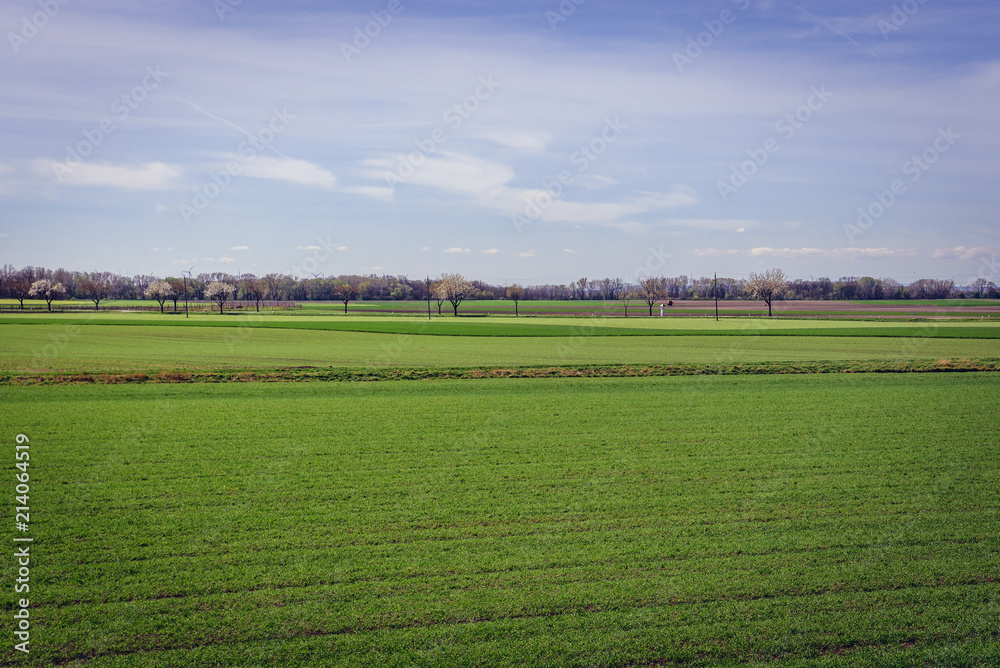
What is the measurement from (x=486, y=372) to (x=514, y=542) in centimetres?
2326

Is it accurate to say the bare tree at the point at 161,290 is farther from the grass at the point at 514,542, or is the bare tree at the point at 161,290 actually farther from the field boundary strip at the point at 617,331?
the grass at the point at 514,542

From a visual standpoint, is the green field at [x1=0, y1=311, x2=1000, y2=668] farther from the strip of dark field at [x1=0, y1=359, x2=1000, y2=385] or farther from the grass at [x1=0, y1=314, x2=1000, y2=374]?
the grass at [x1=0, y1=314, x2=1000, y2=374]

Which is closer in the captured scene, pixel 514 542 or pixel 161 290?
pixel 514 542

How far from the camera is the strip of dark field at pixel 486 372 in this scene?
101 feet

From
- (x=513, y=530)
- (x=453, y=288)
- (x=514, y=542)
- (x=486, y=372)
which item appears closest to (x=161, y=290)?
(x=453, y=288)

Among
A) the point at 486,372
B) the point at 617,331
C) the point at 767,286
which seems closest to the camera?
the point at 486,372

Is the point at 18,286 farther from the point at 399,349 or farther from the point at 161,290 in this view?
the point at 399,349

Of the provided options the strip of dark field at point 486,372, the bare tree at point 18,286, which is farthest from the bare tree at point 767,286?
the bare tree at point 18,286

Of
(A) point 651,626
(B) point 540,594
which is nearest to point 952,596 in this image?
(A) point 651,626

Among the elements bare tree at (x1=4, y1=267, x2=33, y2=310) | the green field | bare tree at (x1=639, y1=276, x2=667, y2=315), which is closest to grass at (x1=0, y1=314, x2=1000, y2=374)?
the green field

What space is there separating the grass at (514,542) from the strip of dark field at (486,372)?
10.6 m

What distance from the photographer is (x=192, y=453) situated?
53.6 ft

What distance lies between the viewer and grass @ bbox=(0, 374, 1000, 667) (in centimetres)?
785

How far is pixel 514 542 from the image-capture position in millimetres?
10641
